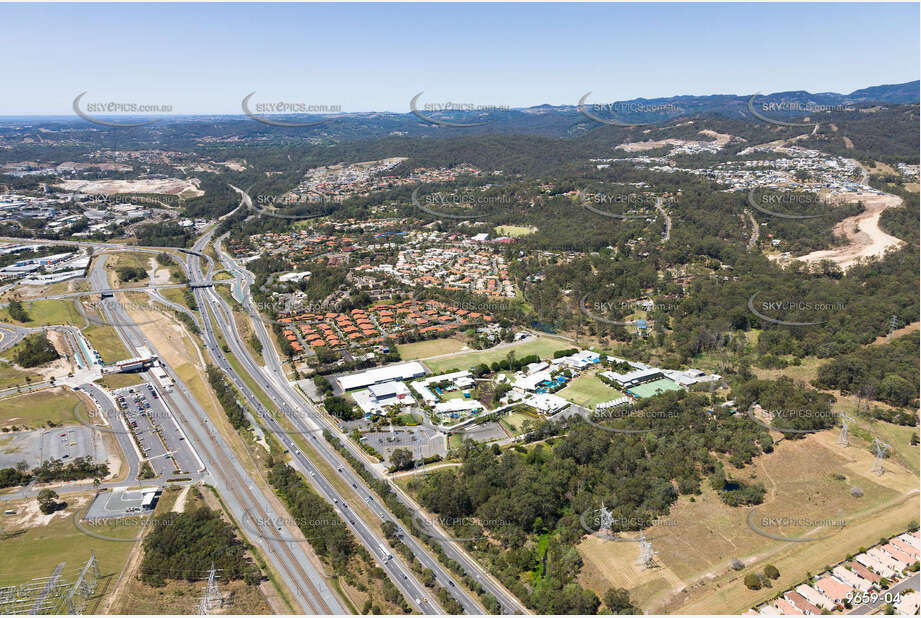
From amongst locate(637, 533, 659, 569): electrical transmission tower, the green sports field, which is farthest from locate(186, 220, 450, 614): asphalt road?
the green sports field

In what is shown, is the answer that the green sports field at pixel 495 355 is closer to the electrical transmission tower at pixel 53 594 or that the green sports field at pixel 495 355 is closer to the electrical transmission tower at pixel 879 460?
the electrical transmission tower at pixel 879 460

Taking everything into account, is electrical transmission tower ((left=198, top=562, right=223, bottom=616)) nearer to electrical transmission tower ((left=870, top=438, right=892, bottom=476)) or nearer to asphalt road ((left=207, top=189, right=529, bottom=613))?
asphalt road ((left=207, top=189, right=529, bottom=613))

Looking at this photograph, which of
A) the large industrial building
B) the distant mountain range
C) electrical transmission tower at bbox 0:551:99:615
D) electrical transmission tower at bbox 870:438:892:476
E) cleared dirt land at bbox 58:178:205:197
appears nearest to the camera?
electrical transmission tower at bbox 0:551:99:615

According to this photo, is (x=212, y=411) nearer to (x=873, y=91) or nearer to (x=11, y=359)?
(x=11, y=359)

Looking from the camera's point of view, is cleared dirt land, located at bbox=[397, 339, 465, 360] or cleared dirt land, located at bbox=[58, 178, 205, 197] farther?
cleared dirt land, located at bbox=[58, 178, 205, 197]

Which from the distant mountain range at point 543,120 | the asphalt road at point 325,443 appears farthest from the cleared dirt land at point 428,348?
the distant mountain range at point 543,120

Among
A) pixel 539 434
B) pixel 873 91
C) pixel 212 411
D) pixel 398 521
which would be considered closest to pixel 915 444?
pixel 539 434
